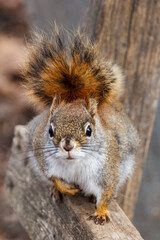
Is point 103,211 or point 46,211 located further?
point 46,211

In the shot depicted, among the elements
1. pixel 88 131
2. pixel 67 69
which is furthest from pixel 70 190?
pixel 67 69

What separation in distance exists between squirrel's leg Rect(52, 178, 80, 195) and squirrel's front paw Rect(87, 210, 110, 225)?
161 millimetres

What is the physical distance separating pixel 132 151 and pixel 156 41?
55 centimetres

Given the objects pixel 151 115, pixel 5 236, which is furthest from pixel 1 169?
pixel 151 115

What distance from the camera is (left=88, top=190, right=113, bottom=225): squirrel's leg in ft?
4.90

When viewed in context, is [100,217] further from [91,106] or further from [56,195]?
[91,106]

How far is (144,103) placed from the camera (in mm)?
2152

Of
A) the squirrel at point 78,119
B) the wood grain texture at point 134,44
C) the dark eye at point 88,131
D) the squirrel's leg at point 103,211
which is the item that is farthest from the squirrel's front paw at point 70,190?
the wood grain texture at point 134,44

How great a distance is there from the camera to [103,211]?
5.11 feet

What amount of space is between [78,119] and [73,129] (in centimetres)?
6

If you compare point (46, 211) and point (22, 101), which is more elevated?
point (22, 101)

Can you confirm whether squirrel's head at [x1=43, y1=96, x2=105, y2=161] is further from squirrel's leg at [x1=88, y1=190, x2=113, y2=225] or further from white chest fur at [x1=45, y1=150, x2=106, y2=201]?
squirrel's leg at [x1=88, y1=190, x2=113, y2=225]

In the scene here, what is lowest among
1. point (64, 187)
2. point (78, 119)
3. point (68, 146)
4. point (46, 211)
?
point (46, 211)

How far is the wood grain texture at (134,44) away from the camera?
78.2 inches
